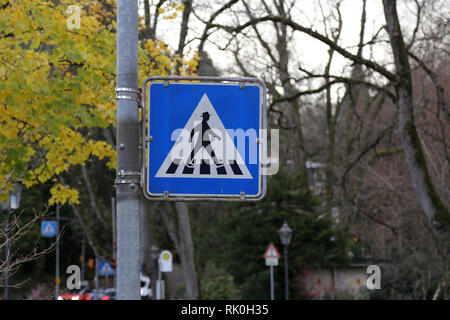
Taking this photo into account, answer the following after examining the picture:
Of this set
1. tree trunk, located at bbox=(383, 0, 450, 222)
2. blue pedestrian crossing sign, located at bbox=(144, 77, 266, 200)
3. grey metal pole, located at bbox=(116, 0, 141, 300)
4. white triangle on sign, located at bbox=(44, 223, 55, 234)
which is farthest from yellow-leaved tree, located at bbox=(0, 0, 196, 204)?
white triangle on sign, located at bbox=(44, 223, 55, 234)

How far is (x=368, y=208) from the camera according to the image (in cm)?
3425

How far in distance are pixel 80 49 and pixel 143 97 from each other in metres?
7.59

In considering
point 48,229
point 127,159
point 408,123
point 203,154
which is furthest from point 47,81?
point 48,229

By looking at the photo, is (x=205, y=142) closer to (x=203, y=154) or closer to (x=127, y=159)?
(x=203, y=154)

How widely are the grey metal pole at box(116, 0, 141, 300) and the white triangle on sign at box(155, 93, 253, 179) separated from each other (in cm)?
25

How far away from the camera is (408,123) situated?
1531cm

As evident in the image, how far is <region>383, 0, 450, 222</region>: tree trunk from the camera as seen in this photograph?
597 inches

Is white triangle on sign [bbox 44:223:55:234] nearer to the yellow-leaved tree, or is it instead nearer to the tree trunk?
the yellow-leaved tree

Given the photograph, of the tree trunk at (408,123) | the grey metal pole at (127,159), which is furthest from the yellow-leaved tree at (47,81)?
the tree trunk at (408,123)

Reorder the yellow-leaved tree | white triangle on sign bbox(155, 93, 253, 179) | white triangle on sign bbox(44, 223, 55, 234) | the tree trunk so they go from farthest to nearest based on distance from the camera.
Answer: white triangle on sign bbox(44, 223, 55, 234), the tree trunk, the yellow-leaved tree, white triangle on sign bbox(155, 93, 253, 179)

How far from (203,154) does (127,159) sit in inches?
19.9

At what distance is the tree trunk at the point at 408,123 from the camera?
Answer: 15.2 metres
